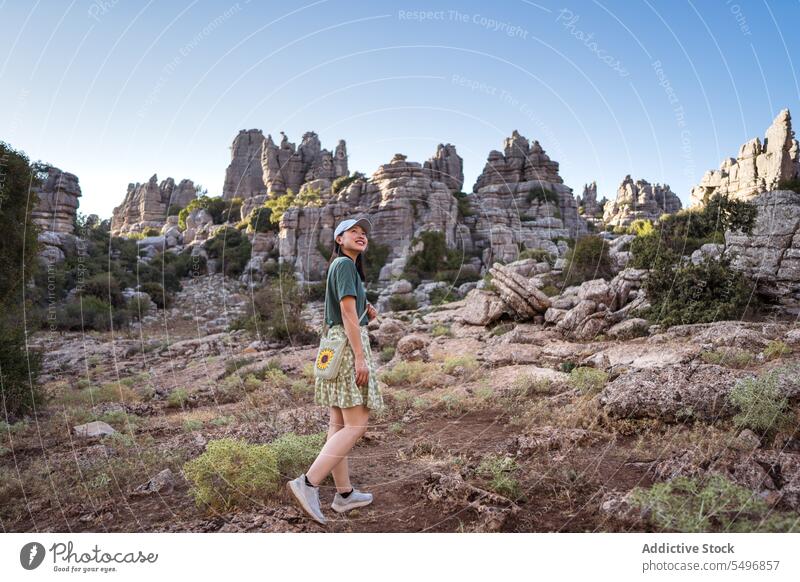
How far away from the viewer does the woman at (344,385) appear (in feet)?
10.3


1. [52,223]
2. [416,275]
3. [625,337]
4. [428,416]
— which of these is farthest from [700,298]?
[52,223]

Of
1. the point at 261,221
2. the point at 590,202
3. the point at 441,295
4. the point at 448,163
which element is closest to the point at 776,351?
the point at 441,295

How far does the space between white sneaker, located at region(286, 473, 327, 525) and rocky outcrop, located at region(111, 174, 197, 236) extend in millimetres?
60881

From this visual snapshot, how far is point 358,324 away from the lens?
125 inches

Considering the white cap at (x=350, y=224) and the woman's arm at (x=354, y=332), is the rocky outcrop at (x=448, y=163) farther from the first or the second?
the woman's arm at (x=354, y=332)

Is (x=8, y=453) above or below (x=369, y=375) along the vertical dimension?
below

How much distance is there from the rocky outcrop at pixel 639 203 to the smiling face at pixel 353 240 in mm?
49831

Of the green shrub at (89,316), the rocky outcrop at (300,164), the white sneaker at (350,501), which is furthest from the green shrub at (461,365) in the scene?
the rocky outcrop at (300,164)

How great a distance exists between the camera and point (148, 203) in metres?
61.4

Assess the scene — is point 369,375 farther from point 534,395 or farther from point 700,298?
point 700,298

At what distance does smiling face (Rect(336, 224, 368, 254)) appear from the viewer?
3.31 meters

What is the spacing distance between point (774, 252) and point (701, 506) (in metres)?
11.5

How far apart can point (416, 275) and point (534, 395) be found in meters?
25.3

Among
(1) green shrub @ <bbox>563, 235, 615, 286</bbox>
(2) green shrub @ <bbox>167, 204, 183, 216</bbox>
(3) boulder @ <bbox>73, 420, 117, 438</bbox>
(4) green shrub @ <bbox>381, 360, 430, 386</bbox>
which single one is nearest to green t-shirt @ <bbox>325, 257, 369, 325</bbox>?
(3) boulder @ <bbox>73, 420, 117, 438</bbox>
